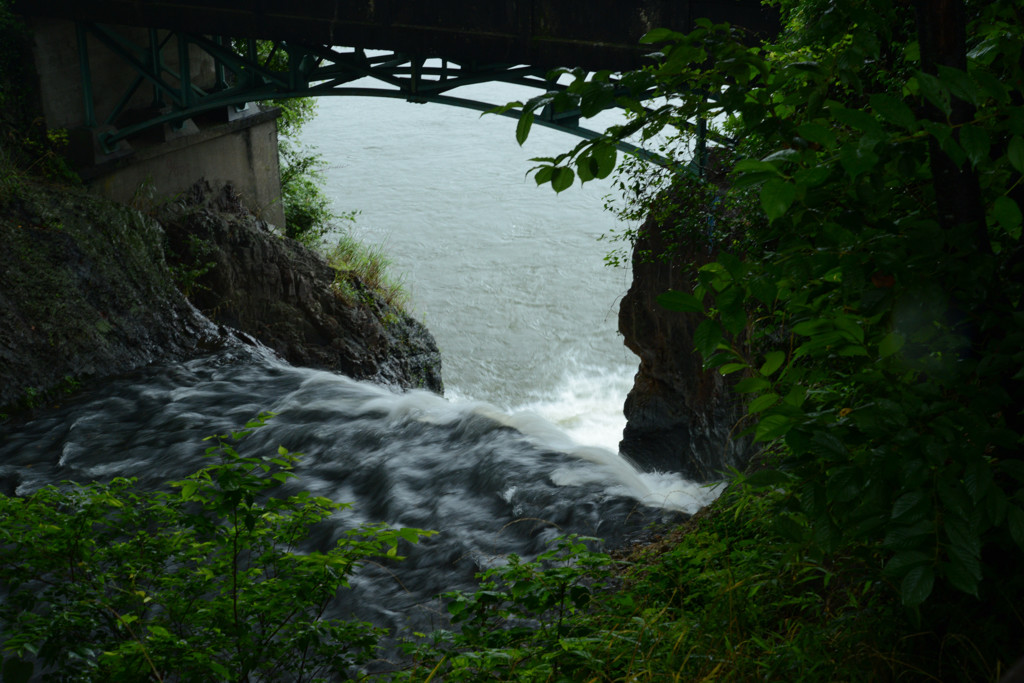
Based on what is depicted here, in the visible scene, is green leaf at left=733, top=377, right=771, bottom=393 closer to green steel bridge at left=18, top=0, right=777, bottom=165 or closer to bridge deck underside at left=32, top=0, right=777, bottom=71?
green steel bridge at left=18, top=0, right=777, bottom=165

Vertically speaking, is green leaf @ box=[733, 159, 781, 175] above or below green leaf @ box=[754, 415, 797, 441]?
above

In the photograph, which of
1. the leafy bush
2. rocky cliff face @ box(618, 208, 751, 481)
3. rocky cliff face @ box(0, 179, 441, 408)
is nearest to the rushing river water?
rocky cliff face @ box(0, 179, 441, 408)

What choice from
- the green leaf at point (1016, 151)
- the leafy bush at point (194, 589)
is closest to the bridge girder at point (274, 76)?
the leafy bush at point (194, 589)

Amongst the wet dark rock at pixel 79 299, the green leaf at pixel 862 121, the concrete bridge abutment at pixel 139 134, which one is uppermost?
the green leaf at pixel 862 121

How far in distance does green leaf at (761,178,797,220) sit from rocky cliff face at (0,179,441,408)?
29.0 ft

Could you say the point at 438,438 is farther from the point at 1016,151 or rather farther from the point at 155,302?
the point at 1016,151

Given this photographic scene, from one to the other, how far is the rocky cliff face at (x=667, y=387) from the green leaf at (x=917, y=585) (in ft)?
23.6

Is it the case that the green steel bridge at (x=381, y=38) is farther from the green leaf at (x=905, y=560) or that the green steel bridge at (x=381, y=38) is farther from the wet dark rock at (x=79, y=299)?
the green leaf at (x=905, y=560)

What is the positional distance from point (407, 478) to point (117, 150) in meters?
7.86

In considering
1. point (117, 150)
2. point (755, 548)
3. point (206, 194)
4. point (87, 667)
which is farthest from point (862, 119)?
point (206, 194)

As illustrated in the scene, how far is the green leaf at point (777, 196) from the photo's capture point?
182 cm

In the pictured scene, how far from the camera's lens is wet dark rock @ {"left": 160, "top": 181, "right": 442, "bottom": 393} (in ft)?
40.1

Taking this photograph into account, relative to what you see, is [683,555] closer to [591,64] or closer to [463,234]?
[591,64]

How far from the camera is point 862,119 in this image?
174 centimetres
